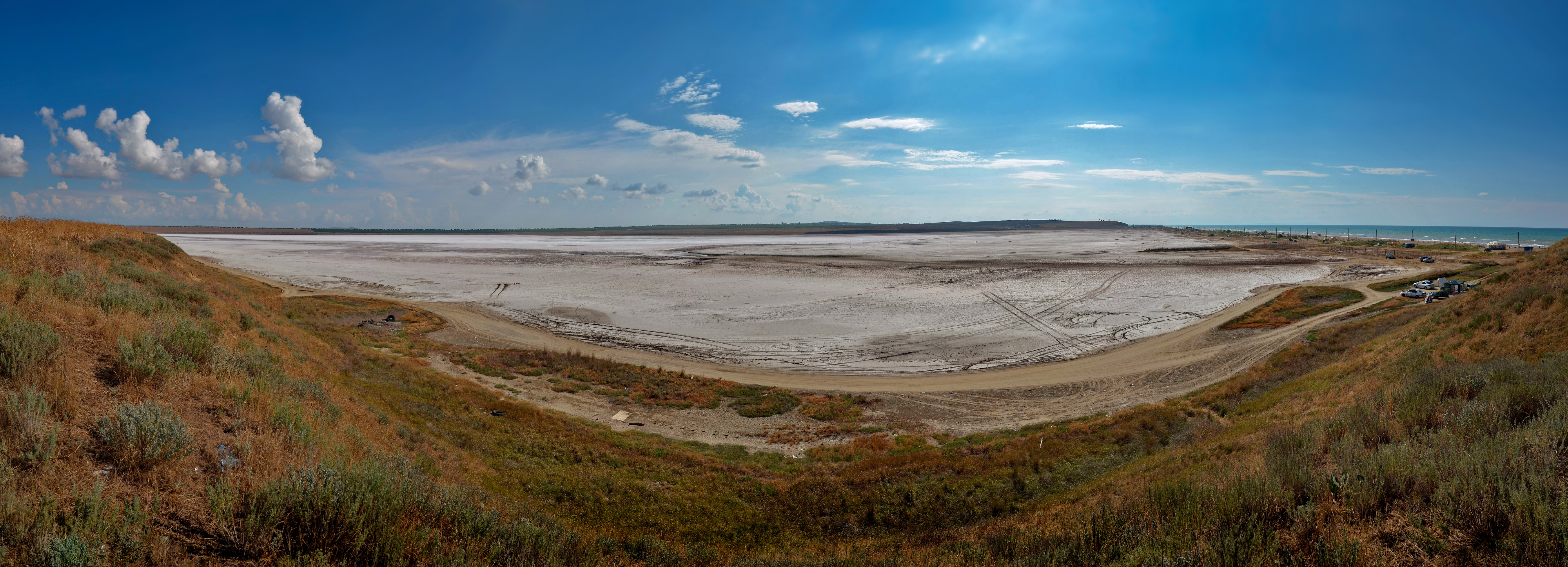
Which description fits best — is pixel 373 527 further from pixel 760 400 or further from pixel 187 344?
pixel 760 400

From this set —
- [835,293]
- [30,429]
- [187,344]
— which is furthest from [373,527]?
[835,293]

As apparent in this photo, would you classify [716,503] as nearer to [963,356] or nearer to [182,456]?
[182,456]

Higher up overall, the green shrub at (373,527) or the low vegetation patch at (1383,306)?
the green shrub at (373,527)

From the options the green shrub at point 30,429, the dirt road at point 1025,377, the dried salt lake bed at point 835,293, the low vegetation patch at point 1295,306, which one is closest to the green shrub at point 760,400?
the dirt road at point 1025,377

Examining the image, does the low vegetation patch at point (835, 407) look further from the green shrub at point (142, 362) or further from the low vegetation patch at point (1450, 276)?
the low vegetation patch at point (1450, 276)

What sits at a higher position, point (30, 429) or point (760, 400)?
point (30, 429)

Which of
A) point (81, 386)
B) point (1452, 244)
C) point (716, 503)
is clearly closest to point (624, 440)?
point (716, 503)

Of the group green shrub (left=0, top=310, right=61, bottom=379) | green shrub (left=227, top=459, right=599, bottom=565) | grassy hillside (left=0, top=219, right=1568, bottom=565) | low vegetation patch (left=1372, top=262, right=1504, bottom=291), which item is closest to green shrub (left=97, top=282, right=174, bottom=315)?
grassy hillside (left=0, top=219, right=1568, bottom=565)
